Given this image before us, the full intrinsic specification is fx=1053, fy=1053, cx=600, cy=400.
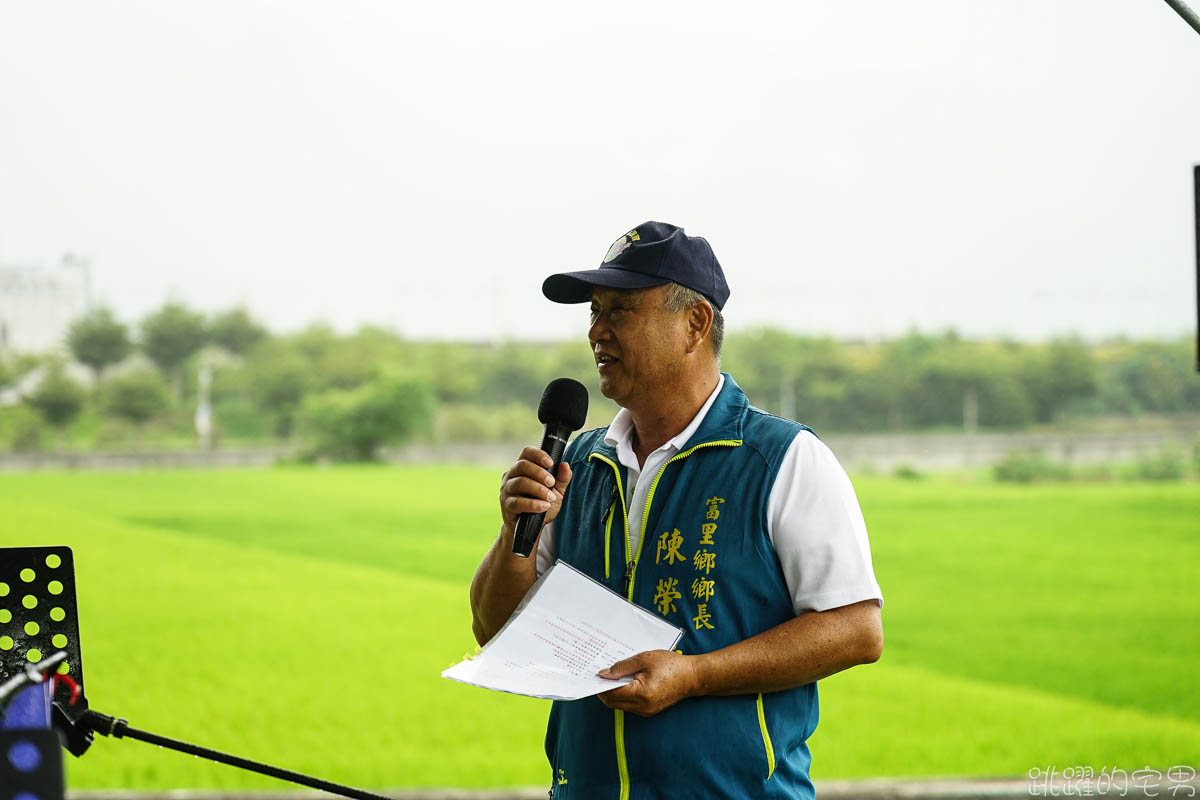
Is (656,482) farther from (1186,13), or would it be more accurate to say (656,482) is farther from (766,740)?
(1186,13)

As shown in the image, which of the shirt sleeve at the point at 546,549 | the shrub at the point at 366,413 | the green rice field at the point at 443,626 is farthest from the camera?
the shrub at the point at 366,413

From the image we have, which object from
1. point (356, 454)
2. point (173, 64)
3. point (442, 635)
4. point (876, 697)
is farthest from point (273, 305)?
point (876, 697)

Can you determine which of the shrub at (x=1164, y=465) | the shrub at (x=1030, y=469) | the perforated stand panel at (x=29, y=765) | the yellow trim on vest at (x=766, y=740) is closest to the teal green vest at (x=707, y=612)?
the yellow trim on vest at (x=766, y=740)

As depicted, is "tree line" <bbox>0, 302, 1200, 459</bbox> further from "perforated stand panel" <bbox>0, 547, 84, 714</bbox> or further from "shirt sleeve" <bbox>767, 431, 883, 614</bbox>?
"perforated stand panel" <bbox>0, 547, 84, 714</bbox>

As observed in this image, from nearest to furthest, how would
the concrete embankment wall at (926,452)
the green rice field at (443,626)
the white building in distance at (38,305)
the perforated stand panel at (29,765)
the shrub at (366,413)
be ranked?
the perforated stand panel at (29,765)
the green rice field at (443,626)
the white building in distance at (38,305)
the concrete embankment wall at (926,452)
the shrub at (366,413)

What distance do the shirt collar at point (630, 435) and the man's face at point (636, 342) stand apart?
0.07 meters

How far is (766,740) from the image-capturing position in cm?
143

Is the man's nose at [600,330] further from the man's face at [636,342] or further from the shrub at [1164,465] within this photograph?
the shrub at [1164,465]

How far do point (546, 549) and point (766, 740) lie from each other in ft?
1.58

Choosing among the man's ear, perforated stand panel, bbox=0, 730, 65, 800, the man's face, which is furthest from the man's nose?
perforated stand panel, bbox=0, 730, 65, 800

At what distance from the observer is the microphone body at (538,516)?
1.52 meters

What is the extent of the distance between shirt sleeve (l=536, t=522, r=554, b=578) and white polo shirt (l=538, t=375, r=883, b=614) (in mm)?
417

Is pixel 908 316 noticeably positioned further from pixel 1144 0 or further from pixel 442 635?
pixel 442 635

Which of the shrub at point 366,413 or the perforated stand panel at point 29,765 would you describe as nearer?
the perforated stand panel at point 29,765
